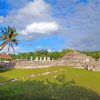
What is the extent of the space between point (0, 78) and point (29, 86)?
607 inches

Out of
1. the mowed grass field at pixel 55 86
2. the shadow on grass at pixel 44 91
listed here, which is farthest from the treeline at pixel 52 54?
the shadow on grass at pixel 44 91

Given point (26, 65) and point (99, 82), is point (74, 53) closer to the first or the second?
point (26, 65)

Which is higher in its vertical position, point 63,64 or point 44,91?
point 63,64

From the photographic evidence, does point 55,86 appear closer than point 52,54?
Yes

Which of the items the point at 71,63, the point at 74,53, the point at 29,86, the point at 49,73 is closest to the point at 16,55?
the point at 74,53

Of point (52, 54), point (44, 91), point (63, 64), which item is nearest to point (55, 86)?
point (44, 91)

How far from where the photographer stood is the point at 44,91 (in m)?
59.1

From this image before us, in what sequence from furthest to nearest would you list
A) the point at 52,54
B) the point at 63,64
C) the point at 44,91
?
1. the point at 52,54
2. the point at 63,64
3. the point at 44,91

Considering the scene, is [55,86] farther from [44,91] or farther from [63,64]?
[63,64]

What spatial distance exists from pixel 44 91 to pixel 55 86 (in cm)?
699

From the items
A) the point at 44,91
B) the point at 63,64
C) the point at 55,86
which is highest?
the point at 63,64

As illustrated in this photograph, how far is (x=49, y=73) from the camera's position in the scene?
263 feet

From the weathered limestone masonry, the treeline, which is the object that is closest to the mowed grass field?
the weathered limestone masonry

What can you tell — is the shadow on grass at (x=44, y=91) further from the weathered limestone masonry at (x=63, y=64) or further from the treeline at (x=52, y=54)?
the treeline at (x=52, y=54)
